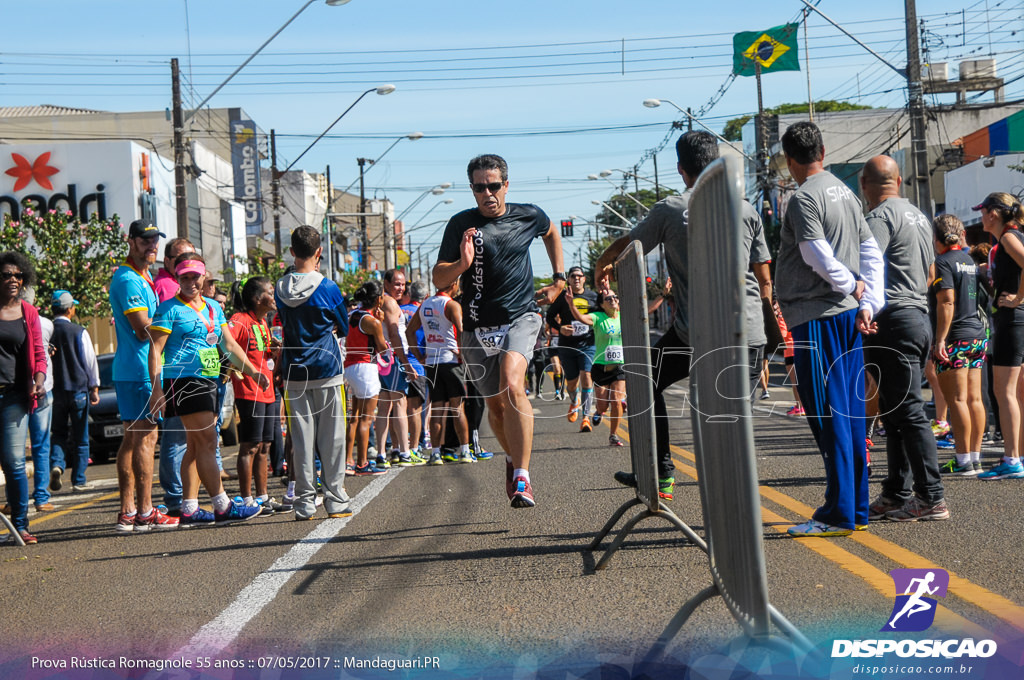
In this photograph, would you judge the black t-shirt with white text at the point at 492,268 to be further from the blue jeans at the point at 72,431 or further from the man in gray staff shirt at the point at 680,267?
the blue jeans at the point at 72,431

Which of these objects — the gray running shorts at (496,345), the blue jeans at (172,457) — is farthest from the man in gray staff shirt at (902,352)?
the blue jeans at (172,457)

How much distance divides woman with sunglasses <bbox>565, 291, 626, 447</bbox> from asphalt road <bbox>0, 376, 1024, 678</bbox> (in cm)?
428

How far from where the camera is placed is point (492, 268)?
7043mm

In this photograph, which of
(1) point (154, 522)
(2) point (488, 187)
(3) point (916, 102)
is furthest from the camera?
(3) point (916, 102)

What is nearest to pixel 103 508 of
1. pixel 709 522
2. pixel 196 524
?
pixel 196 524

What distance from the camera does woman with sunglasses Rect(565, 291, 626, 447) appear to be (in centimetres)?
1322

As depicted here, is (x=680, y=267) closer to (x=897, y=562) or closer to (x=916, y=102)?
(x=897, y=562)

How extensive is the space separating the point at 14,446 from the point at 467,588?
415 centimetres

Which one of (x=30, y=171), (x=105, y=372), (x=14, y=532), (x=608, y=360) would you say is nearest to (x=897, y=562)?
(x=14, y=532)

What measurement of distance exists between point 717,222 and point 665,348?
11.2ft

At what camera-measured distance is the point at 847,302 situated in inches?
253

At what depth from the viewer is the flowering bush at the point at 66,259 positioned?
1972 centimetres

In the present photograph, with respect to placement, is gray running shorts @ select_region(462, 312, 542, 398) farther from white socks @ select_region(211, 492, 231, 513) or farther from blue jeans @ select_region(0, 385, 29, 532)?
blue jeans @ select_region(0, 385, 29, 532)

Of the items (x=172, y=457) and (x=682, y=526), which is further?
(x=172, y=457)
